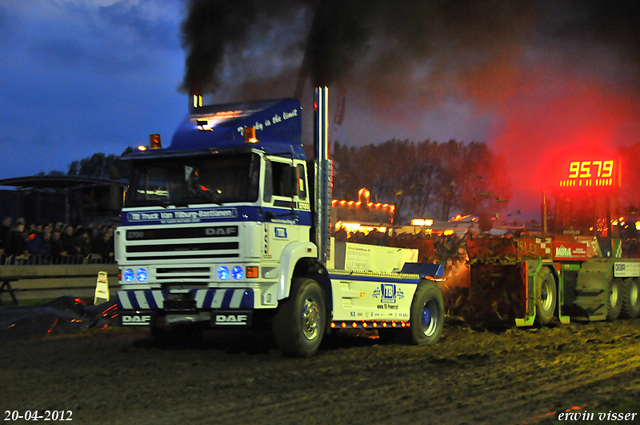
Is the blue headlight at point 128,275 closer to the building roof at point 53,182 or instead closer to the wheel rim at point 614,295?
the wheel rim at point 614,295

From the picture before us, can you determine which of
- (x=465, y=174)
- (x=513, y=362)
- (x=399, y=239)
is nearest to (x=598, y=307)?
(x=399, y=239)

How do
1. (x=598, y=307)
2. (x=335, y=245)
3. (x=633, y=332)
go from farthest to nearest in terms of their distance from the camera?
(x=598, y=307) < (x=633, y=332) < (x=335, y=245)

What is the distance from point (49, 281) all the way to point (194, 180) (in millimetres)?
7825

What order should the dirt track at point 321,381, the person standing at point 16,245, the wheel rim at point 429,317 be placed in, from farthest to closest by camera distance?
the person standing at point 16,245
the wheel rim at point 429,317
the dirt track at point 321,381

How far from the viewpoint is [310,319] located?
9336 millimetres

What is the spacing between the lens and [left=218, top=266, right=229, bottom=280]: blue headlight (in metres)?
8.70

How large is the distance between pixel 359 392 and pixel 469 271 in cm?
695

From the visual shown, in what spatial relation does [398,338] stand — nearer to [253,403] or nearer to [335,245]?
[335,245]

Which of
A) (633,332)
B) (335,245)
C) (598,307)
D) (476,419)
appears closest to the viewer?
(476,419)

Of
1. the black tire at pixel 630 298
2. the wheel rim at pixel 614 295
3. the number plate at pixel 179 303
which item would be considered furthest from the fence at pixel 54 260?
the black tire at pixel 630 298

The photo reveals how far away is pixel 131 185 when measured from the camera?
9.37 meters

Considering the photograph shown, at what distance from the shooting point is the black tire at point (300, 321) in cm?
891

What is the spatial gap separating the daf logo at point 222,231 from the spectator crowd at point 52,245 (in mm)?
8551

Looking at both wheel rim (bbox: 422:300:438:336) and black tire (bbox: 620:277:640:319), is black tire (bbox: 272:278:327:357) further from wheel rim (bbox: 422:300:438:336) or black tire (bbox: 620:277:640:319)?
black tire (bbox: 620:277:640:319)
